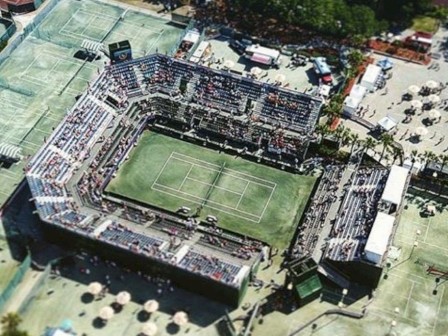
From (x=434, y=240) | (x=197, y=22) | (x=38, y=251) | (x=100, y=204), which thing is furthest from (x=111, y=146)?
(x=434, y=240)

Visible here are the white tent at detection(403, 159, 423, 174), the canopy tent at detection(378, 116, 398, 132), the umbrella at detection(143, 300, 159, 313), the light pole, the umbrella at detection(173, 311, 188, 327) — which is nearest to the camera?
the umbrella at detection(173, 311, 188, 327)

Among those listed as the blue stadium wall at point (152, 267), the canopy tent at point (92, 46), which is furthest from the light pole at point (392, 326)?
the canopy tent at point (92, 46)

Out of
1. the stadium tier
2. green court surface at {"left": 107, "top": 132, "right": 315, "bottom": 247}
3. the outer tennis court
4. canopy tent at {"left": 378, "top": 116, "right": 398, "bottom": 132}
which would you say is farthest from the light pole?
canopy tent at {"left": 378, "top": 116, "right": 398, "bottom": 132}

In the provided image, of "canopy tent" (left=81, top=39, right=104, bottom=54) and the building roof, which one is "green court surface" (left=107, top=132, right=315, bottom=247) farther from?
the building roof

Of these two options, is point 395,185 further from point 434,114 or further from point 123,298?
point 123,298

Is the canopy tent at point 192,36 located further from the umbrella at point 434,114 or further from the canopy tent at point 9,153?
the umbrella at point 434,114

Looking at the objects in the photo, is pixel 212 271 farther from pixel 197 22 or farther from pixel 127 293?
pixel 197 22
